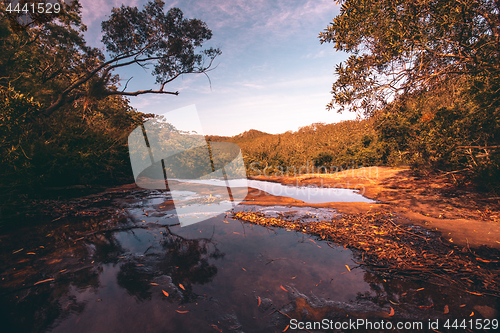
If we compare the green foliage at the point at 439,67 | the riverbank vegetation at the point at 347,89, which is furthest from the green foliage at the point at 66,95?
the green foliage at the point at 439,67

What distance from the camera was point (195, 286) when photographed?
2605 millimetres

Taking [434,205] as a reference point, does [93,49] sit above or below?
above

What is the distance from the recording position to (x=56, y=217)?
542 centimetres

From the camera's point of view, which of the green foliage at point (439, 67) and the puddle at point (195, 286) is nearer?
the puddle at point (195, 286)

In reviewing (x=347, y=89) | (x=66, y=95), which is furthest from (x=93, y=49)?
(x=347, y=89)

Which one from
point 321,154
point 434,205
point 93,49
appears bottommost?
point 434,205

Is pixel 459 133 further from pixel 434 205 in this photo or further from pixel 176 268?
pixel 176 268

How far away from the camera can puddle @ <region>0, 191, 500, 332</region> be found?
6.85 ft

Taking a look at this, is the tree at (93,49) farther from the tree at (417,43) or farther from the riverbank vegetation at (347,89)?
the tree at (417,43)

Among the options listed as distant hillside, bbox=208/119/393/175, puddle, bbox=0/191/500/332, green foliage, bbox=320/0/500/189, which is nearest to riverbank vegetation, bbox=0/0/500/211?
green foliage, bbox=320/0/500/189

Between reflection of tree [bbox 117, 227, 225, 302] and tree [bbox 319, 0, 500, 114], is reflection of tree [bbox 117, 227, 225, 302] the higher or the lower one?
the lower one

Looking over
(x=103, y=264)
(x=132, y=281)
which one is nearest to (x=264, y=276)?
(x=132, y=281)

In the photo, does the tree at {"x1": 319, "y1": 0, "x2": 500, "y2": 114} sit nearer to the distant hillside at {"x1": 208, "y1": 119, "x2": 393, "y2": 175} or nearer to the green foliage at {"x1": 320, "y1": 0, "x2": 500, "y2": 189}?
the green foliage at {"x1": 320, "y1": 0, "x2": 500, "y2": 189}

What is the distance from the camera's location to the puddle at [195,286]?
2.09 meters
